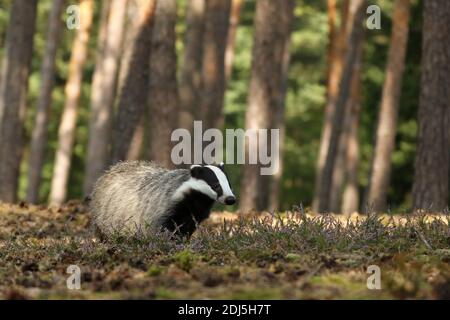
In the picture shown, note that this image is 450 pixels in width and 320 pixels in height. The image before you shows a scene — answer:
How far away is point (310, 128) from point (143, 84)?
96.8 ft

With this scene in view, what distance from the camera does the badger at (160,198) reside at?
12008 millimetres

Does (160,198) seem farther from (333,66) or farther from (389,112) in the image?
(333,66)

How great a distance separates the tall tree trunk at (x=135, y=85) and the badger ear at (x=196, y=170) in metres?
9.29

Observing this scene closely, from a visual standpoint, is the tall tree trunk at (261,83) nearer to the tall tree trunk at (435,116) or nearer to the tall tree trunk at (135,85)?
the tall tree trunk at (135,85)

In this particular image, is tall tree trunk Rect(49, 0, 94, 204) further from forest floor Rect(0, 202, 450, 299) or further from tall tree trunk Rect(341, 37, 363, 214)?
forest floor Rect(0, 202, 450, 299)

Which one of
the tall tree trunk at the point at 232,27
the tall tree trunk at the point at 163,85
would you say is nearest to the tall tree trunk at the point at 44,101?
the tall tree trunk at the point at 232,27

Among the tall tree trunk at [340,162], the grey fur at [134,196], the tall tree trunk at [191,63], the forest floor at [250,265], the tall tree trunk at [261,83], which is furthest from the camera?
the tall tree trunk at [340,162]

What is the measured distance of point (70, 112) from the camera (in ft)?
111

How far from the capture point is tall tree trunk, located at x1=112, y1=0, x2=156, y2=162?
21.3 meters

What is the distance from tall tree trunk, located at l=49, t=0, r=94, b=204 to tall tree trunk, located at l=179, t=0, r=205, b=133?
6840 millimetres

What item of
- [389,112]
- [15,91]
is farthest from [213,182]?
[389,112]

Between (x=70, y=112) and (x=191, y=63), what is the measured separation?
8241mm

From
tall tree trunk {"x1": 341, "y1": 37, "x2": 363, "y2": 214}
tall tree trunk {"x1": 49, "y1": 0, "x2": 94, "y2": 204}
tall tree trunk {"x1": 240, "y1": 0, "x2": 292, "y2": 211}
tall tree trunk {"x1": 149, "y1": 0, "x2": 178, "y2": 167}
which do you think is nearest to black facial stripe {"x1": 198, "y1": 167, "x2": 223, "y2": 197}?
tall tree trunk {"x1": 240, "y1": 0, "x2": 292, "y2": 211}
